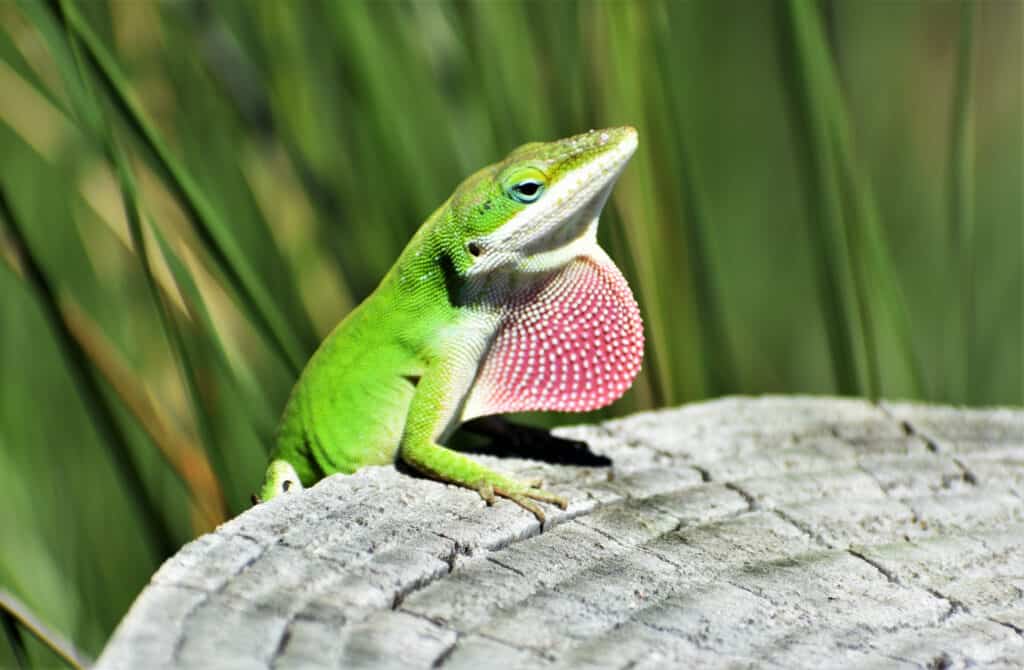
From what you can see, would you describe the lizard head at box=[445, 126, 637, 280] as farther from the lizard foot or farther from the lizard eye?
the lizard foot

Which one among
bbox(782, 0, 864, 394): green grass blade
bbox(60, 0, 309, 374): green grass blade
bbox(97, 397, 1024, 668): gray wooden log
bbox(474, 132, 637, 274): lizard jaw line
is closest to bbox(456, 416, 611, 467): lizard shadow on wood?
bbox(97, 397, 1024, 668): gray wooden log

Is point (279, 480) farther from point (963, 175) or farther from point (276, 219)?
point (963, 175)

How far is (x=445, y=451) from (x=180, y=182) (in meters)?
0.55

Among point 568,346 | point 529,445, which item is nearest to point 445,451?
point 529,445

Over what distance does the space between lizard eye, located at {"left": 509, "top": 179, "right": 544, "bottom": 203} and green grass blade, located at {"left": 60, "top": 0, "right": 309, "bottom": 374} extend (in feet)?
1.42

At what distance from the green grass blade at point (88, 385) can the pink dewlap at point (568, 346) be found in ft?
1.93

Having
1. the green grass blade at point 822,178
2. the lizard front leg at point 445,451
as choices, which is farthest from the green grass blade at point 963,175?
the lizard front leg at point 445,451

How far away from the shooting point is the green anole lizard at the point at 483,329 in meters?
1.82

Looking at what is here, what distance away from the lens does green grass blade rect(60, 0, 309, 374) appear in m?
1.60

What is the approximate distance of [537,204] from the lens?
6.08ft

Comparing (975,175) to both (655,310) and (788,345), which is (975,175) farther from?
(655,310)

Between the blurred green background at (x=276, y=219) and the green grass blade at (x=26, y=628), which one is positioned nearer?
the green grass blade at (x=26, y=628)

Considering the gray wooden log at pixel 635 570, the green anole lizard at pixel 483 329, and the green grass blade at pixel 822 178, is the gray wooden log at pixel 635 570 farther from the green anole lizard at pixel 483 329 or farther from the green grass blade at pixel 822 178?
the green grass blade at pixel 822 178

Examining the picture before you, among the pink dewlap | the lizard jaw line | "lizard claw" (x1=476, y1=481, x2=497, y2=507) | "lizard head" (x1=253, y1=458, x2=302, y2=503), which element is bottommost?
"lizard head" (x1=253, y1=458, x2=302, y2=503)
